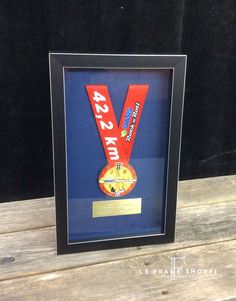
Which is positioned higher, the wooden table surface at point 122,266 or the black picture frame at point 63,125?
the black picture frame at point 63,125

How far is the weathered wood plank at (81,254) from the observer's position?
2.35ft

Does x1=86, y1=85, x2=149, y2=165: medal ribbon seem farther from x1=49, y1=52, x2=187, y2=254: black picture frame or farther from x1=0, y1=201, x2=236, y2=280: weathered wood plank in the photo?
x1=0, y1=201, x2=236, y2=280: weathered wood plank

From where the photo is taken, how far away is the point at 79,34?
0.97 meters

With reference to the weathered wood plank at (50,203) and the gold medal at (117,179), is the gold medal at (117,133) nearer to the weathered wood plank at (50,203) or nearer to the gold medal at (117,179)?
the gold medal at (117,179)

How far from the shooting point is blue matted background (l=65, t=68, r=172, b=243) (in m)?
0.69

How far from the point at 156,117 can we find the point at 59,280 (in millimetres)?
335

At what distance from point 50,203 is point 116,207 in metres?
0.26

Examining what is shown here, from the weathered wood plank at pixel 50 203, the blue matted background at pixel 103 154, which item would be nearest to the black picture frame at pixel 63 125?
the blue matted background at pixel 103 154

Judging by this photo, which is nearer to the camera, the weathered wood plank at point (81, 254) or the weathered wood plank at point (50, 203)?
the weathered wood plank at point (81, 254)

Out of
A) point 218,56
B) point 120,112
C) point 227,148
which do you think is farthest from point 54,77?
point 227,148

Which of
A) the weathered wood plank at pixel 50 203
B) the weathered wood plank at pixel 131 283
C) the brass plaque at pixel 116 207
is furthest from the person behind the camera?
the weathered wood plank at pixel 50 203

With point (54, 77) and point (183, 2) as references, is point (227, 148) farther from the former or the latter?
point (54, 77)

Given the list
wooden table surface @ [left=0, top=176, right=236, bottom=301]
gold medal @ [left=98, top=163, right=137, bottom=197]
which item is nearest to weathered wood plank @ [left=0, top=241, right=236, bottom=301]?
wooden table surface @ [left=0, top=176, right=236, bottom=301]

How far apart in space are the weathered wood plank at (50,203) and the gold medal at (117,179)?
0.19 m
